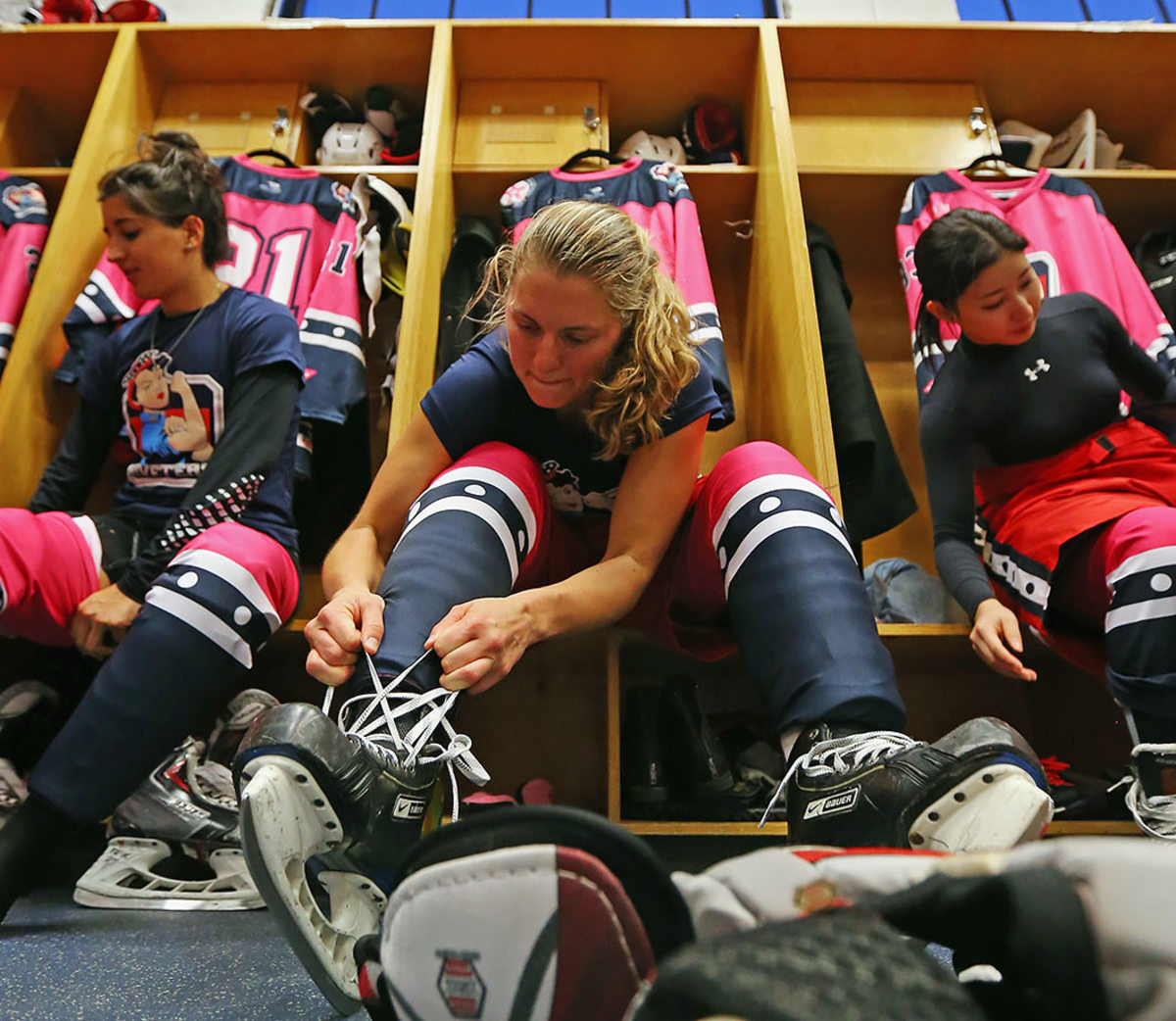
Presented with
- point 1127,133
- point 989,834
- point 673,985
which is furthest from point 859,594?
point 1127,133

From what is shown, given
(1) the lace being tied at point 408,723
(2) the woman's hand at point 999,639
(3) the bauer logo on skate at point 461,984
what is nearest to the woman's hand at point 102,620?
(1) the lace being tied at point 408,723

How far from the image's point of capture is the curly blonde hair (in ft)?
2.85

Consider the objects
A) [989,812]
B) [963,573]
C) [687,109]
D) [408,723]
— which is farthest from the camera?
[687,109]

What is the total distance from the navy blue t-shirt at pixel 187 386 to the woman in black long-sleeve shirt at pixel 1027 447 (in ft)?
3.20

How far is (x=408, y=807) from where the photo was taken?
0.66 metres

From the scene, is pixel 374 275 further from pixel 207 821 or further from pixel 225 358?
pixel 207 821

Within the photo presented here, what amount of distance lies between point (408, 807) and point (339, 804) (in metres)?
0.06

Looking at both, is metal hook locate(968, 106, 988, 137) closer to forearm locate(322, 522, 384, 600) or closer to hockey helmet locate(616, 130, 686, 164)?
hockey helmet locate(616, 130, 686, 164)

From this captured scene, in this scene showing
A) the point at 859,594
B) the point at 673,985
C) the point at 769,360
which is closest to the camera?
the point at 673,985

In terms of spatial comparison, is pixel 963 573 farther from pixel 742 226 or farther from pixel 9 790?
pixel 9 790

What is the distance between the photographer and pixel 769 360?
1628 mm

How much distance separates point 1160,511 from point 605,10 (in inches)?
88.1

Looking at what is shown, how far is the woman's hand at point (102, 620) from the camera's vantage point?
3.58 feet

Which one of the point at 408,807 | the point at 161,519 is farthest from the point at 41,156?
the point at 408,807
